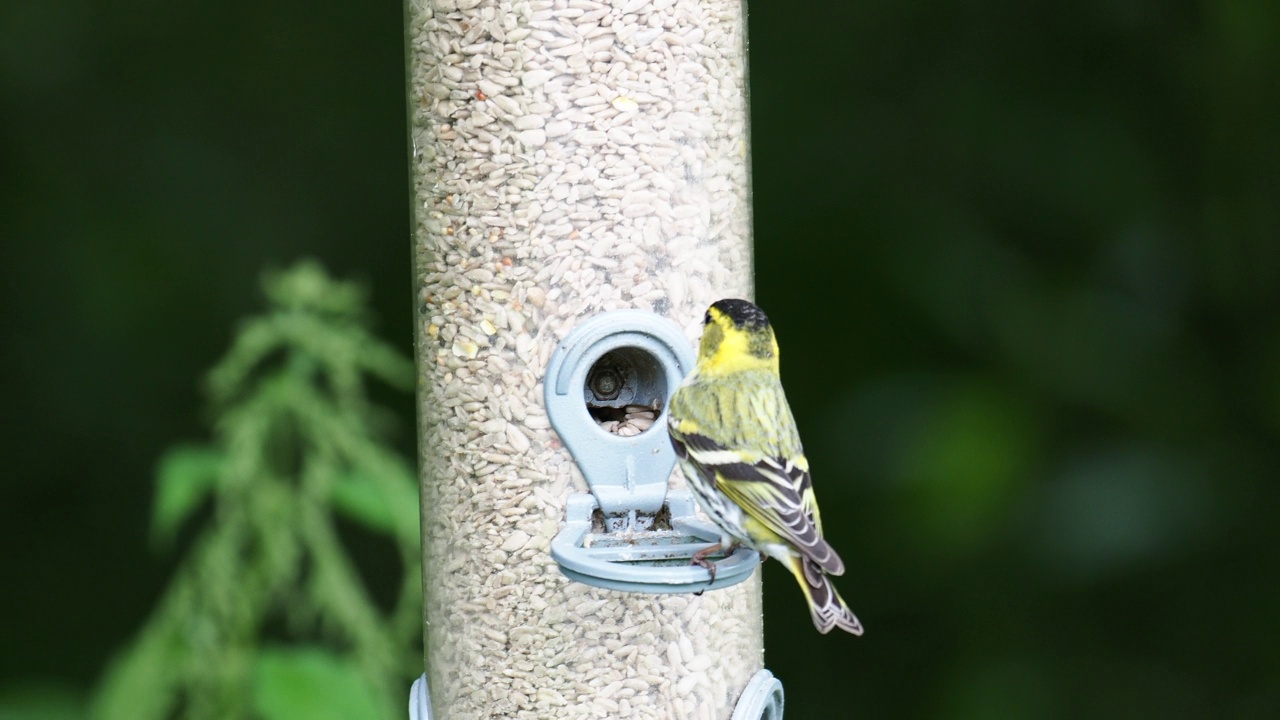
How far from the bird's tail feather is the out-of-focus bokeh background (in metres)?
1.78

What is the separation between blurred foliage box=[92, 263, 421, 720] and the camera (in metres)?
2.70

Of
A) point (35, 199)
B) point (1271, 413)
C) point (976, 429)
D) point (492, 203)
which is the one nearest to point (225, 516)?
point (492, 203)

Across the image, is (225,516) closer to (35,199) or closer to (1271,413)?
(35,199)

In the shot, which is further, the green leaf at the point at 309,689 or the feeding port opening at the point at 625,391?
the feeding port opening at the point at 625,391

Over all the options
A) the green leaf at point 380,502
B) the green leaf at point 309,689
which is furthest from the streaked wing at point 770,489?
the green leaf at point 309,689

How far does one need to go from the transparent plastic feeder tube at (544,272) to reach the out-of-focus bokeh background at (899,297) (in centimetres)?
129

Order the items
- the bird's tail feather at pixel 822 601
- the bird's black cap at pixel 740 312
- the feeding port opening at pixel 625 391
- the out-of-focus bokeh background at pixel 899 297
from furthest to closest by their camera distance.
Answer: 1. the out-of-focus bokeh background at pixel 899 297
2. the feeding port opening at pixel 625 391
3. the bird's black cap at pixel 740 312
4. the bird's tail feather at pixel 822 601

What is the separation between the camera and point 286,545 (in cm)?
273

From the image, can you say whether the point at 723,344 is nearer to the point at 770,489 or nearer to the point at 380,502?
the point at 770,489

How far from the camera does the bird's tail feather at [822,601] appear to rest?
7.59ft

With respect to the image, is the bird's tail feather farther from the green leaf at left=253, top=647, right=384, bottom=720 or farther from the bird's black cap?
the green leaf at left=253, top=647, right=384, bottom=720

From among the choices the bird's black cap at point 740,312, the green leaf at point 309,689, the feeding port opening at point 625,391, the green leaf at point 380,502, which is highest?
the bird's black cap at point 740,312

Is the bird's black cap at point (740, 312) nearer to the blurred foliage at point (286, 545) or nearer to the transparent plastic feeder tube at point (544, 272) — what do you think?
the transparent plastic feeder tube at point (544, 272)

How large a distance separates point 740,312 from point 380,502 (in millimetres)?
799
